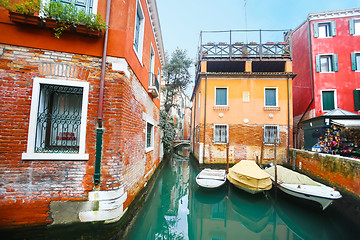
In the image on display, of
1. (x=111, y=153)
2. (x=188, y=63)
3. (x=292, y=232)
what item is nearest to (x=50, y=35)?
(x=111, y=153)

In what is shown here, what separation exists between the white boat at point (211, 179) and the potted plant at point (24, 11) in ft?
22.9

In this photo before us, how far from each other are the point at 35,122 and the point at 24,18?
1.92 meters

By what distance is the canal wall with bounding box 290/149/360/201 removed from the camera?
542cm

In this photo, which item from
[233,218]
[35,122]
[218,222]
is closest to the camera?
[35,122]

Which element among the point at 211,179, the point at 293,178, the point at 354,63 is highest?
the point at 354,63

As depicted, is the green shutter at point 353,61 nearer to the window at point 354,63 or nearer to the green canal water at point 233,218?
the window at point 354,63

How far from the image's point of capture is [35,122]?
300 centimetres

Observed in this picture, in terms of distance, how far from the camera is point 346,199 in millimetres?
5594

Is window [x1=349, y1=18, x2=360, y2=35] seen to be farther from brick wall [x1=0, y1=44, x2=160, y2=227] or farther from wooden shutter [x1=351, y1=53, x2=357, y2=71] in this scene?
brick wall [x1=0, y1=44, x2=160, y2=227]

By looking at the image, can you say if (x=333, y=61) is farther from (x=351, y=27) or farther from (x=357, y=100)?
(x=357, y=100)

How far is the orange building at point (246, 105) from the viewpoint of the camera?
34.0 ft

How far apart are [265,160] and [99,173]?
33.7 ft

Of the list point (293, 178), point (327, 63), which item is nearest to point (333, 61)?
point (327, 63)

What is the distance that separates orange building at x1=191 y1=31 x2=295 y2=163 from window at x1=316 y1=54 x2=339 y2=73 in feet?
7.56
